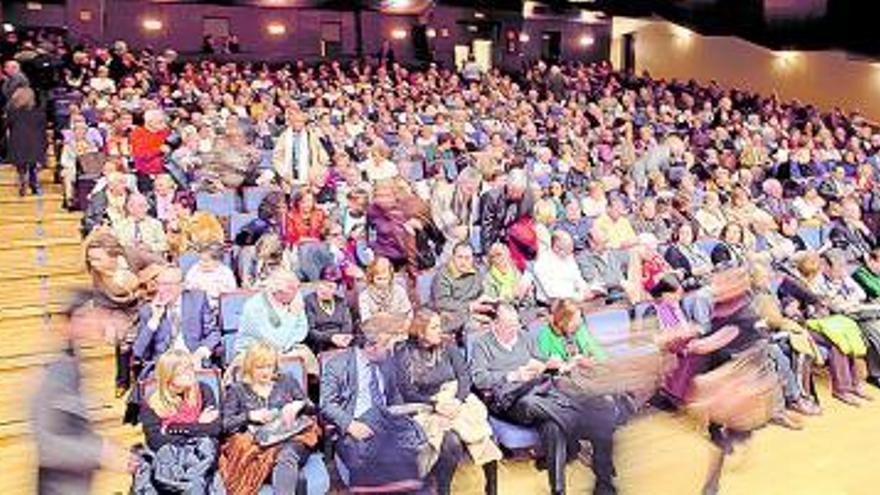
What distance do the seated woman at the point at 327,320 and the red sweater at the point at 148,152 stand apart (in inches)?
122

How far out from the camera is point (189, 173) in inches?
311

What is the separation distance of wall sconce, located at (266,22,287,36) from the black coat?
11.4 m

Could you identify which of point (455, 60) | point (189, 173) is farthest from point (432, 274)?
point (455, 60)

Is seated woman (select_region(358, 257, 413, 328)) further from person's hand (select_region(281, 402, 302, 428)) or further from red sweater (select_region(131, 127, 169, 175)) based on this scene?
red sweater (select_region(131, 127, 169, 175))

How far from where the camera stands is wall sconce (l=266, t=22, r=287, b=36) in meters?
19.7

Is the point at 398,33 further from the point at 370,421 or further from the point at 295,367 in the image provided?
the point at 370,421

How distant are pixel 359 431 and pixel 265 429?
436 millimetres

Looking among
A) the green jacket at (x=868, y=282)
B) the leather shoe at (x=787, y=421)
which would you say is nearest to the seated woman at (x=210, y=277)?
the leather shoe at (x=787, y=421)

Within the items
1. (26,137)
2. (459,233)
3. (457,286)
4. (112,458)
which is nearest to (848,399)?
(457,286)

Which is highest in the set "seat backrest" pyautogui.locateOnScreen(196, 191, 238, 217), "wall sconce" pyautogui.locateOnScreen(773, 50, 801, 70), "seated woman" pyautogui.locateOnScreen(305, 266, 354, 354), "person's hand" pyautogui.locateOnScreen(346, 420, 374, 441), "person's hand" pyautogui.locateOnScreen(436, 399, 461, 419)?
"wall sconce" pyautogui.locateOnScreen(773, 50, 801, 70)

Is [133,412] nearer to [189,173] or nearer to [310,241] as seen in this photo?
[310,241]

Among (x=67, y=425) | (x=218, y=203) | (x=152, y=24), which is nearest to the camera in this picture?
(x=67, y=425)

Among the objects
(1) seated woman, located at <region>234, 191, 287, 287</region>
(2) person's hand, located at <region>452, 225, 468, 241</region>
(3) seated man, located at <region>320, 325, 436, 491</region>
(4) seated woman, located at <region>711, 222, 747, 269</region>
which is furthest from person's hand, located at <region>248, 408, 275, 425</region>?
(4) seated woman, located at <region>711, 222, 747, 269</region>

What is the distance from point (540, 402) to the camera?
4.84m
